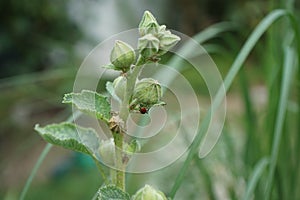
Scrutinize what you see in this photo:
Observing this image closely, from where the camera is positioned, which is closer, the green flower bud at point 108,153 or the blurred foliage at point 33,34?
the green flower bud at point 108,153

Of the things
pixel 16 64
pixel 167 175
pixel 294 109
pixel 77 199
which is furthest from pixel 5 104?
pixel 294 109

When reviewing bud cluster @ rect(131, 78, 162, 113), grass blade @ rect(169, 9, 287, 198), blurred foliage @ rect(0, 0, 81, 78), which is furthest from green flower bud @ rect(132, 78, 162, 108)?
blurred foliage @ rect(0, 0, 81, 78)

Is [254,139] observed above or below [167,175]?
above

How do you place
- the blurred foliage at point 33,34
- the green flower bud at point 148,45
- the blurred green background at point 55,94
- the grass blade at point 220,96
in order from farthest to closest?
1. the blurred foliage at point 33,34
2. the blurred green background at point 55,94
3. the grass blade at point 220,96
4. the green flower bud at point 148,45

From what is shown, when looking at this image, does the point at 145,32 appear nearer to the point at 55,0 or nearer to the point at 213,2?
the point at 55,0

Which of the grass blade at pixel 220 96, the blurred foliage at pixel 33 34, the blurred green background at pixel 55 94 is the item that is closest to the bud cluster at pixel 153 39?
the grass blade at pixel 220 96

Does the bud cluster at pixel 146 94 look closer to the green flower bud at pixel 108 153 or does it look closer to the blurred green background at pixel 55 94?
the green flower bud at pixel 108 153
